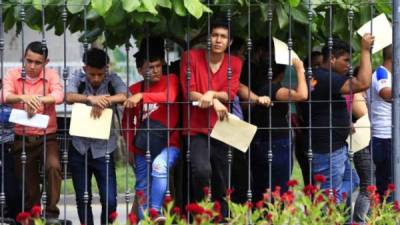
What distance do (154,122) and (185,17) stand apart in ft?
2.69

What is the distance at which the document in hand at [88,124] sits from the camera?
27.1 feet

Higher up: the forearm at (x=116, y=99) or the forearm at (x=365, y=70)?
the forearm at (x=365, y=70)

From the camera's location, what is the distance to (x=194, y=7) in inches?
313

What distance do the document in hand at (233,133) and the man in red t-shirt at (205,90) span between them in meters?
0.08

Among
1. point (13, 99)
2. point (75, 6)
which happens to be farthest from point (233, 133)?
point (13, 99)

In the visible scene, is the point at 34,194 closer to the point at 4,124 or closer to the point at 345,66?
the point at 4,124

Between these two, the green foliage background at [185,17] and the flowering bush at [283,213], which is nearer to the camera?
the flowering bush at [283,213]

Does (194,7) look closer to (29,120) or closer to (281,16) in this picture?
(281,16)

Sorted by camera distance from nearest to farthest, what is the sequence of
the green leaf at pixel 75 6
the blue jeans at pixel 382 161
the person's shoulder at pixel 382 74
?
the green leaf at pixel 75 6
the person's shoulder at pixel 382 74
the blue jeans at pixel 382 161

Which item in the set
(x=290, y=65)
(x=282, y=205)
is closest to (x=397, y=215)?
(x=282, y=205)

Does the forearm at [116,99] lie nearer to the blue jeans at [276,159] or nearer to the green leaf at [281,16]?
the blue jeans at [276,159]

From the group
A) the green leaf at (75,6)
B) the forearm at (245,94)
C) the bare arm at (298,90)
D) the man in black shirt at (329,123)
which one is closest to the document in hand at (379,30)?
the man in black shirt at (329,123)

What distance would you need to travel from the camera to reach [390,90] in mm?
9055

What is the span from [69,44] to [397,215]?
14.7 metres
